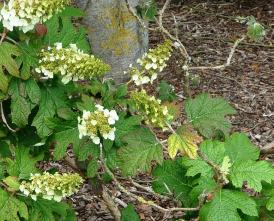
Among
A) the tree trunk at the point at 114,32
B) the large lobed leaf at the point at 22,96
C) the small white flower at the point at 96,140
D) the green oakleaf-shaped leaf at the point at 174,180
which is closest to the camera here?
the small white flower at the point at 96,140

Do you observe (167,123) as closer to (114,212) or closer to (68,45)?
(68,45)

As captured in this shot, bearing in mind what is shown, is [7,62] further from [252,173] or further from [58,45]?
[252,173]

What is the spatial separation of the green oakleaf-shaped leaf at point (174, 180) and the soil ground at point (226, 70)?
2.48ft

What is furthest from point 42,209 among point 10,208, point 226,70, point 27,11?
point 226,70

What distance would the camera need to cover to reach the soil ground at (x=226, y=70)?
358 cm

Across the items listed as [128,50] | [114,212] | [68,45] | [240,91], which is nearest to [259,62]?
[240,91]

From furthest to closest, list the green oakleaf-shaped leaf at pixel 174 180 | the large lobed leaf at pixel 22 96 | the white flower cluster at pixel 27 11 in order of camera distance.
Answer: the green oakleaf-shaped leaf at pixel 174 180 → the large lobed leaf at pixel 22 96 → the white flower cluster at pixel 27 11

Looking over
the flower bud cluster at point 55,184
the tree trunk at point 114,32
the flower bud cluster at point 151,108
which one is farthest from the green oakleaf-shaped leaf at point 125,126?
the tree trunk at point 114,32

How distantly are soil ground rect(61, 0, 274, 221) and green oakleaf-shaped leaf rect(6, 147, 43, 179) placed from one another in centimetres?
104

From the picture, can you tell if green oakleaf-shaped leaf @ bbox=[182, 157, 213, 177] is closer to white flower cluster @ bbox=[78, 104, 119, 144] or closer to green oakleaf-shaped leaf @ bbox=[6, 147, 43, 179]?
white flower cluster @ bbox=[78, 104, 119, 144]

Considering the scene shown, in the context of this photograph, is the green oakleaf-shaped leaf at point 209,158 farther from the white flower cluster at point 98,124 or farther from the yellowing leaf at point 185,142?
the white flower cluster at point 98,124

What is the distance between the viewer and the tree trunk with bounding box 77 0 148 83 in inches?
166

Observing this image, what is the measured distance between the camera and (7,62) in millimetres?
2070

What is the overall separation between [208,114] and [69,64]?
583 millimetres
